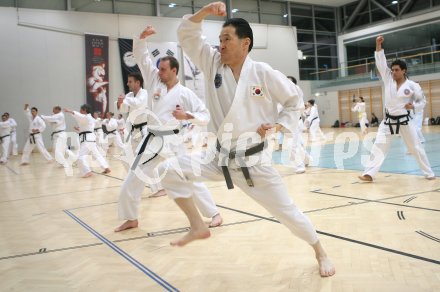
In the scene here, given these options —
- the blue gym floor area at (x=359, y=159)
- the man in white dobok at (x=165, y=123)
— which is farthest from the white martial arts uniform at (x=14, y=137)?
the man in white dobok at (x=165, y=123)

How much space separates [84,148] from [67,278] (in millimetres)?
6761

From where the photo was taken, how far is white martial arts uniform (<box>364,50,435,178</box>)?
6.09 metres

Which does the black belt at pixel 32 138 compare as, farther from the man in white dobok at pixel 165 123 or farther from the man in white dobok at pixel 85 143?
the man in white dobok at pixel 165 123

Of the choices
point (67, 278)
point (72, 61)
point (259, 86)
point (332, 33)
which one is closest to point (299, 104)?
point (259, 86)

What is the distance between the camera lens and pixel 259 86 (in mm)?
2721

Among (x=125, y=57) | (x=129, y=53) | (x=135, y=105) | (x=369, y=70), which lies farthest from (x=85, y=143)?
(x=369, y=70)

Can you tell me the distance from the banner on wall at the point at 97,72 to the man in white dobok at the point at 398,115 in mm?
14916

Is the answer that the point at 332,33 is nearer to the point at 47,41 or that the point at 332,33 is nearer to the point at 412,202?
the point at 47,41

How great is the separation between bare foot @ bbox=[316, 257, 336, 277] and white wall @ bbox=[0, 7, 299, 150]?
1779 cm

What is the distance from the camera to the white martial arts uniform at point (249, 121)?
270 cm

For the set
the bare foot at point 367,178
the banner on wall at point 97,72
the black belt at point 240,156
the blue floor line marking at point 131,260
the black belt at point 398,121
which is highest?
the banner on wall at point 97,72

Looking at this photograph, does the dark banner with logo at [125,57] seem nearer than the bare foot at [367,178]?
No

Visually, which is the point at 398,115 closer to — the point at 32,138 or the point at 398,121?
the point at 398,121

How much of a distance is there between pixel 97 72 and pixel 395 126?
52.3 feet
